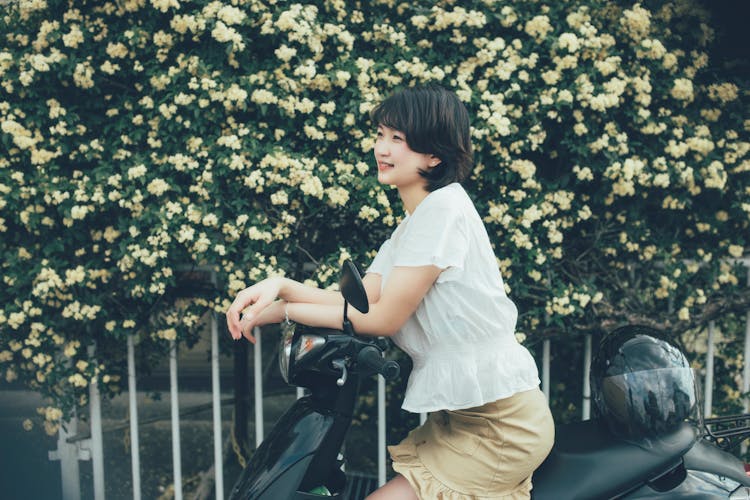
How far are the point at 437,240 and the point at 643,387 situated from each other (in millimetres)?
711

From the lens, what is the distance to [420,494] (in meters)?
1.75

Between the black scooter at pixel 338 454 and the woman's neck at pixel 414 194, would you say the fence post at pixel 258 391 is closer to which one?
the black scooter at pixel 338 454

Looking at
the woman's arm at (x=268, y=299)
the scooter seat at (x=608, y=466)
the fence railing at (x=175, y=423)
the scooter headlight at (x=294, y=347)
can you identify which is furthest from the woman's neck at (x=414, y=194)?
the fence railing at (x=175, y=423)

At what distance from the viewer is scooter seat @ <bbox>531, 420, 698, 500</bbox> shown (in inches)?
68.6

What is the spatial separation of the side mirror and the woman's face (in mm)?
366

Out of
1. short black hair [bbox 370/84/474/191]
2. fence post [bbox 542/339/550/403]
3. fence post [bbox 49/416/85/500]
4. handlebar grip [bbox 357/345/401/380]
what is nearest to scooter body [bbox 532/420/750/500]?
handlebar grip [bbox 357/345/401/380]

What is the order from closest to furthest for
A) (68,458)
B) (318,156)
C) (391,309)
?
(391,309) < (318,156) < (68,458)

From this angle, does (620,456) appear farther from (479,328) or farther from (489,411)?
(479,328)

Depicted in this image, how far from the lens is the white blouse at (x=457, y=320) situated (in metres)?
1.72

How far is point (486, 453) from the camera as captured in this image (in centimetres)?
176

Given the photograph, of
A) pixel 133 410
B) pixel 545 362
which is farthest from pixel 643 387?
pixel 133 410

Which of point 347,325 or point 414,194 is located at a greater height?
point 414,194

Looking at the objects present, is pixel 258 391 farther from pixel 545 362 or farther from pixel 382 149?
pixel 382 149

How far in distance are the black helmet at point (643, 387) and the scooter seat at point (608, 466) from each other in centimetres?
4
